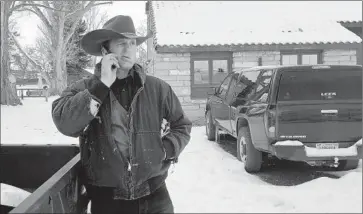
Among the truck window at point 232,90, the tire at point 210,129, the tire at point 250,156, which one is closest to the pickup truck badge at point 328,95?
the tire at point 250,156

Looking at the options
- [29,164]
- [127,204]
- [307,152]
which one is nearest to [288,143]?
[307,152]

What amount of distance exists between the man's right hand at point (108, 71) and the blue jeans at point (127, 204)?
641mm

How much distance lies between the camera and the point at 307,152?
6.03 m

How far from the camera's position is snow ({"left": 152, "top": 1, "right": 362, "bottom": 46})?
14430 millimetres

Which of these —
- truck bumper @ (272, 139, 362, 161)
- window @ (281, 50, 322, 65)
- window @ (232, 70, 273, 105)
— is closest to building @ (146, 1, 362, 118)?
window @ (281, 50, 322, 65)

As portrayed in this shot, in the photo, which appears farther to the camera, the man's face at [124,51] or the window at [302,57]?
the window at [302,57]

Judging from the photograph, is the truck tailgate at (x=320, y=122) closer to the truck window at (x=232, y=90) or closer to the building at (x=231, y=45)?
the truck window at (x=232, y=90)

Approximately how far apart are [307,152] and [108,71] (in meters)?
4.60

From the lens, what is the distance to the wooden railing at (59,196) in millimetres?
1800

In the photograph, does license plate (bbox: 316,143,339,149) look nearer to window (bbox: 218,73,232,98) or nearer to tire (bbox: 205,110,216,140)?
window (bbox: 218,73,232,98)

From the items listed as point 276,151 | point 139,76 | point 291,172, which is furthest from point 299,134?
point 139,76

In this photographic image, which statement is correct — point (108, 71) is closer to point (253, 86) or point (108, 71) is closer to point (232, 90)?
point (253, 86)

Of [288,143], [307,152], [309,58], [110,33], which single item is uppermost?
[309,58]

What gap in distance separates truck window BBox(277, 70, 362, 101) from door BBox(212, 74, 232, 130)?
7.63 feet
